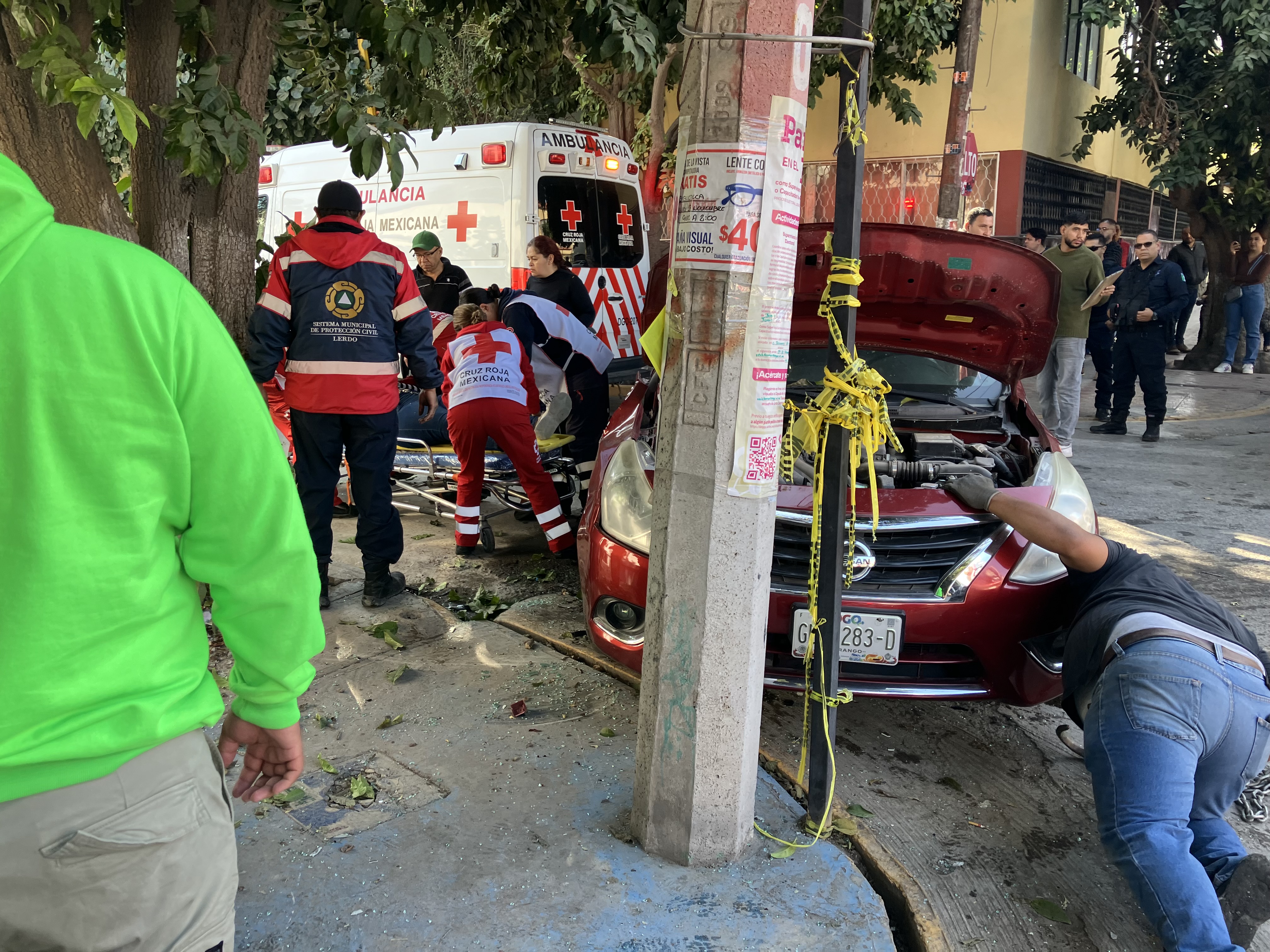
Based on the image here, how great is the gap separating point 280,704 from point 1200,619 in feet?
8.65

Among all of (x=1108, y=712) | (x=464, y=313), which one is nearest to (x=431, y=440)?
(x=464, y=313)

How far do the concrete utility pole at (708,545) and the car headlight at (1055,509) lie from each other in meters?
1.19

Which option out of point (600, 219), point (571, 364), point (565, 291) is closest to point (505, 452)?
point (571, 364)

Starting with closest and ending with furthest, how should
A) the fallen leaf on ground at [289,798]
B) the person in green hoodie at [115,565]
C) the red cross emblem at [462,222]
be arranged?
the person in green hoodie at [115,565] → the fallen leaf on ground at [289,798] → the red cross emblem at [462,222]

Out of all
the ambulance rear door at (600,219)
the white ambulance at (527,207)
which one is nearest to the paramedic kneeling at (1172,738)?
the ambulance rear door at (600,219)

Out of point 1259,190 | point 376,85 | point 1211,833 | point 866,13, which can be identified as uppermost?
point 1259,190

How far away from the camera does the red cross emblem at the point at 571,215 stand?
940 cm

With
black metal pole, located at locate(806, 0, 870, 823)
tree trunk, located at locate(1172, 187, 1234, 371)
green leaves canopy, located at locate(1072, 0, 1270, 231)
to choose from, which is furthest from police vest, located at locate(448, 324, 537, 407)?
tree trunk, located at locate(1172, 187, 1234, 371)

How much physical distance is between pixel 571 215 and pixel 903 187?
9.43 m

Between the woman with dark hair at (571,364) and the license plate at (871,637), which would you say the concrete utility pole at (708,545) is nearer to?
the license plate at (871,637)

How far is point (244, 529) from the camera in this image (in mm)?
1400

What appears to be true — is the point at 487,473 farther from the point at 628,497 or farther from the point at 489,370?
the point at 628,497

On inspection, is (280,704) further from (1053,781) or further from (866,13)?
(1053,781)

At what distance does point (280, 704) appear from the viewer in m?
1.51
